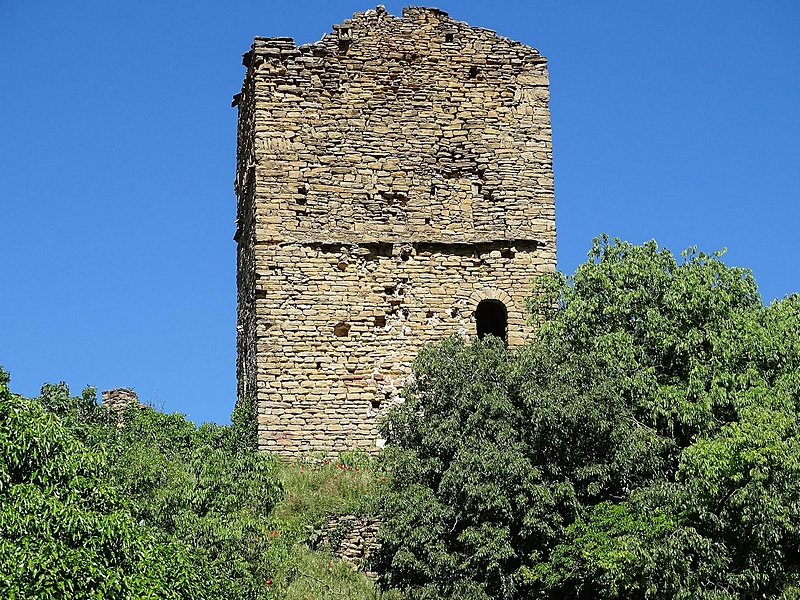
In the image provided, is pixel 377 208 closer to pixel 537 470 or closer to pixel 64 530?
pixel 537 470

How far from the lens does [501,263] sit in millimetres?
24500

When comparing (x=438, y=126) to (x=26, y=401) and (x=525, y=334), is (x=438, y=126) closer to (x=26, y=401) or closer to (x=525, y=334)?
(x=525, y=334)

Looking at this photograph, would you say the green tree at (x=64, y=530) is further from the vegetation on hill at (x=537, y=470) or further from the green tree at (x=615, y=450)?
the green tree at (x=615, y=450)

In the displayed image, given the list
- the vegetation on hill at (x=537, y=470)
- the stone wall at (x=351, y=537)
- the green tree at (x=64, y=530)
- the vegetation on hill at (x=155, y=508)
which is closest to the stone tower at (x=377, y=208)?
the vegetation on hill at (x=155, y=508)

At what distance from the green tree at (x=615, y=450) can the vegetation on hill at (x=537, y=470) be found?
1.2 inches

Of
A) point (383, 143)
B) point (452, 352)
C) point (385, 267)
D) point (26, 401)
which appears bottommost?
point (26, 401)

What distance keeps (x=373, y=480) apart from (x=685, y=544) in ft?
18.0

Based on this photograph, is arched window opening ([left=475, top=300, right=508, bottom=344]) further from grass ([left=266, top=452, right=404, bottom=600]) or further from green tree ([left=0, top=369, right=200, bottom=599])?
green tree ([left=0, top=369, right=200, bottom=599])

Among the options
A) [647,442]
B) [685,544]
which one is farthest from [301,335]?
[685,544]

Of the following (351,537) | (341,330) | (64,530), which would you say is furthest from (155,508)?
(341,330)

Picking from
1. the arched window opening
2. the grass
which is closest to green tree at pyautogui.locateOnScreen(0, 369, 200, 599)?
the grass

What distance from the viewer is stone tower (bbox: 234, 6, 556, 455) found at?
932 inches

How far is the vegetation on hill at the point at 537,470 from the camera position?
17219mm

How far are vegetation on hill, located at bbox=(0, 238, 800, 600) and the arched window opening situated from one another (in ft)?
7.22
